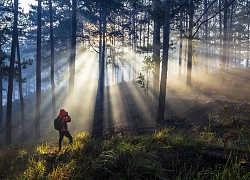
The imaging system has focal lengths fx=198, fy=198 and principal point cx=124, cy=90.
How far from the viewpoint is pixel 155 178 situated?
11.3 ft

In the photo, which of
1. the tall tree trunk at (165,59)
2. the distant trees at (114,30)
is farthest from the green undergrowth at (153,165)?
the distant trees at (114,30)

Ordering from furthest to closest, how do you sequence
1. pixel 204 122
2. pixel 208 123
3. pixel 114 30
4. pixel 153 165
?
pixel 114 30
pixel 204 122
pixel 208 123
pixel 153 165

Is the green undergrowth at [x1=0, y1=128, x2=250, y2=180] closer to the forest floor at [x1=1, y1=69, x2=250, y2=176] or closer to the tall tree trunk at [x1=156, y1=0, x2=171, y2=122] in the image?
the forest floor at [x1=1, y1=69, x2=250, y2=176]

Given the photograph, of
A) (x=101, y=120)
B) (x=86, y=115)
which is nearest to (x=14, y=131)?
(x=86, y=115)

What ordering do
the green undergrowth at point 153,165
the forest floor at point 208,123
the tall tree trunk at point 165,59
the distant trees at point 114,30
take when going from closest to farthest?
1. the green undergrowth at point 153,165
2. the forest floor at point 208,123
3. the tall tree trunk at point 165,59
4. the distant trees at point 114,30

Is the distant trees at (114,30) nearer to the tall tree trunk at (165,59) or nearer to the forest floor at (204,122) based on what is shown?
the tall tree trunk at (165,59)

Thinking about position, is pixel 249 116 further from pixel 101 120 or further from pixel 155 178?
pixel 101 120

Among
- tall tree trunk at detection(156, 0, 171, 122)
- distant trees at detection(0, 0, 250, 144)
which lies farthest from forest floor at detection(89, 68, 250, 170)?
distant trees at detection(0, 0, 250, 144)

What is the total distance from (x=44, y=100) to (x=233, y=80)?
89.7ft

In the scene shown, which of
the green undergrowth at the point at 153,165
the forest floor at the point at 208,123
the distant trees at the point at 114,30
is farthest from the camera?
the distant trees at the point at 114,30

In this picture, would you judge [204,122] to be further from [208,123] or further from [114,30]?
[114,30]

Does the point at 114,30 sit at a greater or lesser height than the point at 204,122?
greater

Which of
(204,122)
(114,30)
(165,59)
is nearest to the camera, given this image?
(204,122)

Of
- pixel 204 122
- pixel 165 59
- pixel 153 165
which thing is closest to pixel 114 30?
pixel 165 59
